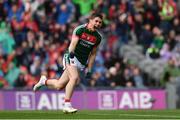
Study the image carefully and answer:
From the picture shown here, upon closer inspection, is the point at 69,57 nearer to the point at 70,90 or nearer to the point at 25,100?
the point at 70,90

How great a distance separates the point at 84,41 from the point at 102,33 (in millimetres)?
9930

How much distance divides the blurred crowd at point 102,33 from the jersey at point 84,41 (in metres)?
7.37

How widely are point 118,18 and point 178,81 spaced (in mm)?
4389

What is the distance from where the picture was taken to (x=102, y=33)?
27.5m

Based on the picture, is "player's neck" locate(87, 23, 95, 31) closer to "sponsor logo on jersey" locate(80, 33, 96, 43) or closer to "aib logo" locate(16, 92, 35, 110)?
"sponsor logo on jersey" locate(80, 33, 96, 43)

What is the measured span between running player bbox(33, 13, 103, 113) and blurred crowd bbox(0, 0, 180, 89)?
7293 mm

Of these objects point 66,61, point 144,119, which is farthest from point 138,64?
point 144,119

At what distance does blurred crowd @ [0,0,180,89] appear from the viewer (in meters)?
25.8

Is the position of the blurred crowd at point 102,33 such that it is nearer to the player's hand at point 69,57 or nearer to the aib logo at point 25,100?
the aib logo at point 25,100

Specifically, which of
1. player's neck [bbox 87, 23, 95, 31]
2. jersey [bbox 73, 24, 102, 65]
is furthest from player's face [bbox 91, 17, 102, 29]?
jersey [bbox 73, 24, 102, 65]

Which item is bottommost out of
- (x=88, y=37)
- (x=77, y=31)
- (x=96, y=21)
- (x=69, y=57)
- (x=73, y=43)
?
(x=69, y=57)

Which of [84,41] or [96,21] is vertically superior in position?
[96,21]

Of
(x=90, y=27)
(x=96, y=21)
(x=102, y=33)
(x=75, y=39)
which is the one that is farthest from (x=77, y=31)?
(x=102, y=33)

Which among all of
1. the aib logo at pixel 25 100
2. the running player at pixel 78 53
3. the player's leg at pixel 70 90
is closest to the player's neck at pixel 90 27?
the running player at pixel 78 53
